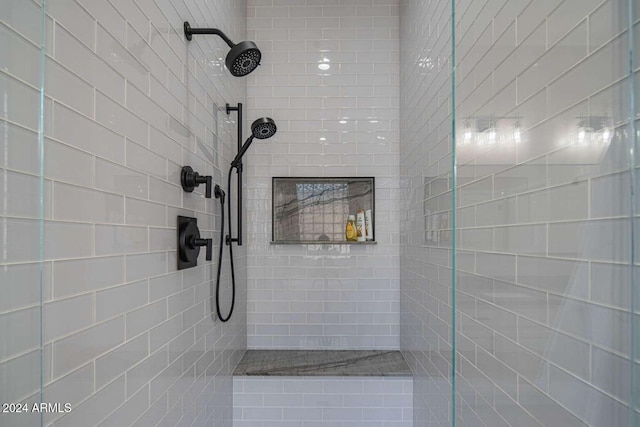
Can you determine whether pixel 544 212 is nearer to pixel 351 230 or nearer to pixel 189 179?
pixel 189 179

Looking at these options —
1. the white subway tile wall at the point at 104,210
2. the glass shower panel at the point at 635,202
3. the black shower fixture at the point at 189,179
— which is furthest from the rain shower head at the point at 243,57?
the glass shower panel at the point at 635,202

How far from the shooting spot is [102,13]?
3.19 ft

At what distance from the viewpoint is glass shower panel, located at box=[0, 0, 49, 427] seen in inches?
24.6

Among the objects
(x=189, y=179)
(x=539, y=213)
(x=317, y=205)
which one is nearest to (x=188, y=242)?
(x=189, y=179)

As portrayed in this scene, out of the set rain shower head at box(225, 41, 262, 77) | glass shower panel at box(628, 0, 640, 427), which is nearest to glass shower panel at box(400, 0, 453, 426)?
rain shower head at box(225, 41, 262, 77)

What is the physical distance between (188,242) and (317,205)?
1.28 metres

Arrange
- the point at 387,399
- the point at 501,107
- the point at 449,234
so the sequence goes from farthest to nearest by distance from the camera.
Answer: the point at 387,399
the point at 449,234
the point at 501,107

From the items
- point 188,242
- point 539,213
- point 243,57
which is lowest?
point 188,242

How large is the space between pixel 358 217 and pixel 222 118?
1.08 metres

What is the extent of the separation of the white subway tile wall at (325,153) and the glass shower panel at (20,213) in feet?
6.56

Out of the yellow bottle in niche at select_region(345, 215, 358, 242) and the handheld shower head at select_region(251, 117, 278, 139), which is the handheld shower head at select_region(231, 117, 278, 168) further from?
the yellow bottle in niche at select_region(345, 215, 358, 242)

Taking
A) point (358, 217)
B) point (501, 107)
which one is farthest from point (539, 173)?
point (358, 217)

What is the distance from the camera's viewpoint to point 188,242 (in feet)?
4.92

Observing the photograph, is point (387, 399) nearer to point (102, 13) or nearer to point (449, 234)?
point (449, 234)
